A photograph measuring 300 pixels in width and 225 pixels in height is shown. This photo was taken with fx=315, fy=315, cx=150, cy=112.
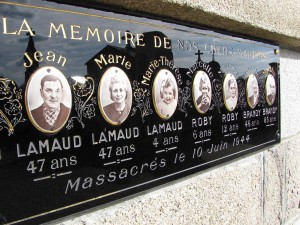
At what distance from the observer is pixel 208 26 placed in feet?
5.55

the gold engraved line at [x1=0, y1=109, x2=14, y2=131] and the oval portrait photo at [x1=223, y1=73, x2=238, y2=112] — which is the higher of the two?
the oval portrait photo at [x1=223, y1=73, x2=238, y2=112]

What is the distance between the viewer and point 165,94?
1.43 meters

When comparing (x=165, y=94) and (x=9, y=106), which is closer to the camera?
(x=9, y=106)

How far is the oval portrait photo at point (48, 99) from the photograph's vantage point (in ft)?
3.30

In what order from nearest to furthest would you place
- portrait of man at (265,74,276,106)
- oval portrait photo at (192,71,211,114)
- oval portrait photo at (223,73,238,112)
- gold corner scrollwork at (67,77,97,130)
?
gold corner scrollwork at (67,77,97,130)
oval portrait photo at (192,71,211,114)
oval portrait photo at (223,73,238,112)
portrait of man at (265,74,276,106)

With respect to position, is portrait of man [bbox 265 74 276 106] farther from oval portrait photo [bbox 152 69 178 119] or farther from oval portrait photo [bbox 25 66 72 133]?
oval portrait photo [bbox 25 66 72 133]

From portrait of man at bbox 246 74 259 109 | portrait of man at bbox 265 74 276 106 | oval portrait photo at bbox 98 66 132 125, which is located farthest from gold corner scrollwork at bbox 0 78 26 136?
portrait of man at bbox 265 74 276 106

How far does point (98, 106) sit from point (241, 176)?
1.15 m

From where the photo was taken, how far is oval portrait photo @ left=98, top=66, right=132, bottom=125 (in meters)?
1.20

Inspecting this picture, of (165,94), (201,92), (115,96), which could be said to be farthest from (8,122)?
(201,92)

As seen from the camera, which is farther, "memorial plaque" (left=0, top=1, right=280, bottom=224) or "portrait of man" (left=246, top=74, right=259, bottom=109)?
"portrait of man" (left=246, top=74, right=259, bottom=109)

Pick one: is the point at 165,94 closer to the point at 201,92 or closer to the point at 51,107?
the point at 201,92

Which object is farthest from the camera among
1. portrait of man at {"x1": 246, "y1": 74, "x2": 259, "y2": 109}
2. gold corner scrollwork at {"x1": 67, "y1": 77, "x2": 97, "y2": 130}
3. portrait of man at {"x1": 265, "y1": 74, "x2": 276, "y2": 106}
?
portrait of man at {"x1": 265, "y1": 74, "x2": 276, "y2": 106}

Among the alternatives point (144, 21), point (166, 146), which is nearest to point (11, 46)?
point (144, 21)
